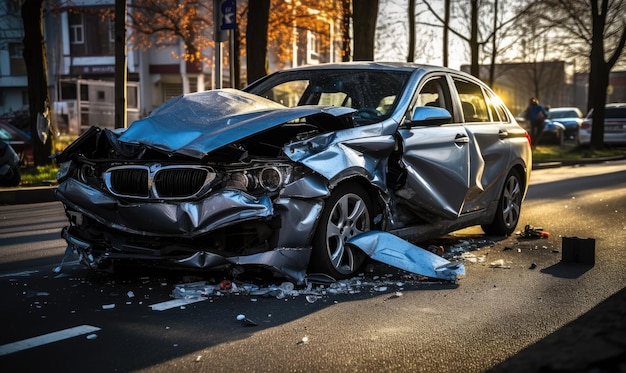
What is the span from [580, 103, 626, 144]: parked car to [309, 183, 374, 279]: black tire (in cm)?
2559

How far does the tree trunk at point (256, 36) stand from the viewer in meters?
15.8

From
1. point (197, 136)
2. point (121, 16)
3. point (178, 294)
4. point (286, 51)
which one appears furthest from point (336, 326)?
point (286, 51)

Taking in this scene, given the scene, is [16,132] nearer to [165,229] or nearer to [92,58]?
[165,229]

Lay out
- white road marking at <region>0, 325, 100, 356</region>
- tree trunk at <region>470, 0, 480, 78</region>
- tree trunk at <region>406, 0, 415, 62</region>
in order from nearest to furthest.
A: 1. white road marking at <region>0, 325, 100, 356</region>
2. tree trunk at <region>406, 0, 415, 62</region>
3. tree trunk at <region>470, 0, 480, 78</region>

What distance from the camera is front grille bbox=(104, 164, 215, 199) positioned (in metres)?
4.67

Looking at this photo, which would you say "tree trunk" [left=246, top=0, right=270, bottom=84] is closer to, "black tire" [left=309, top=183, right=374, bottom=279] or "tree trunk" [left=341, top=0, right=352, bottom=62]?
"tree trunk" [left=341, top=0, right=352, bottom=62]

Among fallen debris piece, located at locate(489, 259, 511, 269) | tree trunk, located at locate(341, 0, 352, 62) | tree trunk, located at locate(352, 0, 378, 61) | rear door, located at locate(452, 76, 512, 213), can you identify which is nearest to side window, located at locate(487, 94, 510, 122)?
rear door, located at locate(452, 76, 512, 213)

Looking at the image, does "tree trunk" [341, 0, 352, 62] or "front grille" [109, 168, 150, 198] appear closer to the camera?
"front grille" [109, 168, 150, 198]

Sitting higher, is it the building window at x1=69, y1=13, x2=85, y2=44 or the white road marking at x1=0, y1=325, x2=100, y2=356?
the building window at x1=69, y1=13, x2=85, y2=44

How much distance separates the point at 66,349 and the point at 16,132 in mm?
15745

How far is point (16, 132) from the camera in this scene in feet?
58.6

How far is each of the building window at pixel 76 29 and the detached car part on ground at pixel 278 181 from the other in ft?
123

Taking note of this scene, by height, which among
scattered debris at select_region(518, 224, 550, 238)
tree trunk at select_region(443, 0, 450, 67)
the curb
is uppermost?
tree trunk at select_region(443, 0, 450, 67)

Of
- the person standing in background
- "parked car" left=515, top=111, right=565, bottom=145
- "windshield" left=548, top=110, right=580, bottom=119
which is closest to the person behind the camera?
the person standing in background
